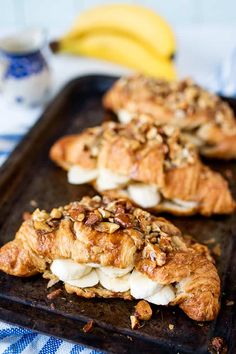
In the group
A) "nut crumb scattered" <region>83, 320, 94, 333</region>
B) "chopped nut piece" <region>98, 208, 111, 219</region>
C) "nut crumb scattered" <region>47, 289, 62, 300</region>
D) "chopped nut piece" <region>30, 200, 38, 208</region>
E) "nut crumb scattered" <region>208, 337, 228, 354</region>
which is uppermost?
"chopped nut piece" <region>98, 208, 111, 219</region>

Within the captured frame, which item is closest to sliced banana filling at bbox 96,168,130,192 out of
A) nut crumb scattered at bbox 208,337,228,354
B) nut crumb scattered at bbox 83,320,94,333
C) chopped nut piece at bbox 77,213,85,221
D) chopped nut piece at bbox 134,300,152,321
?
chopped nut piece at bbox 77,213,85,221

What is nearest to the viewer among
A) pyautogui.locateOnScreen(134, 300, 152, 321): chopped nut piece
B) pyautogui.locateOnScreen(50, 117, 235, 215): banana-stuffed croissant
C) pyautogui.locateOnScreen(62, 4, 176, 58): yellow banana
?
pyautogui.locateOnScreen(134, 300, 152, 321): chopped nut piece

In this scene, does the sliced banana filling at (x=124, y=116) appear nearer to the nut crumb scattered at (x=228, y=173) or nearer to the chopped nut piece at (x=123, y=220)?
the nut crumb scattered at (x=228, y=173)

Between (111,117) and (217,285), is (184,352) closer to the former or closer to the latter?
(217,285)

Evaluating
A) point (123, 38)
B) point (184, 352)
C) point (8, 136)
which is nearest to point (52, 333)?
point (184, 352)

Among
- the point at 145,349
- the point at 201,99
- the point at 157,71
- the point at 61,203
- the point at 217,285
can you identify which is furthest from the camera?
the point at 157,71

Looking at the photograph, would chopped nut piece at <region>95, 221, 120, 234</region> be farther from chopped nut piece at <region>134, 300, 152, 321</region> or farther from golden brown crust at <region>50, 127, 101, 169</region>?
golden brown crust at <region>50, 127, 101, 169</region>

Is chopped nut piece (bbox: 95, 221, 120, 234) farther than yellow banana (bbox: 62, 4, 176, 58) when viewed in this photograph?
No

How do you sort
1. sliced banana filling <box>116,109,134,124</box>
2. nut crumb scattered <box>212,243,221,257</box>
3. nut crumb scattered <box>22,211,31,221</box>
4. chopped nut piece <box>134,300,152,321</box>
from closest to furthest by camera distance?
chopped nut piece <box>134,300,152,321</box>
nut crumb scattered <box>212,243,221,257</box>
nut crumb scattered <box>22,211,31,221</box>
sliced banana filling <box>116,109,134,124</box>
